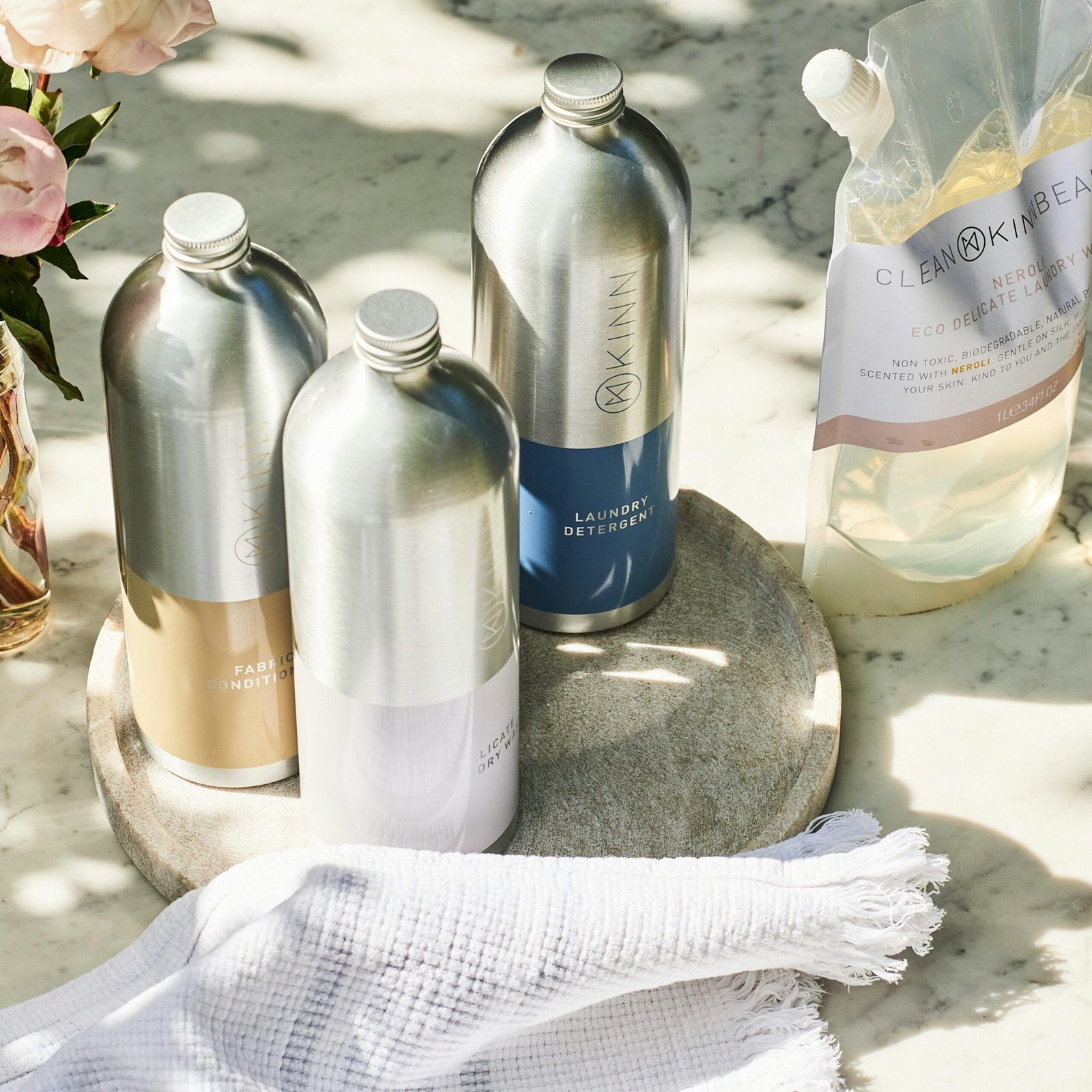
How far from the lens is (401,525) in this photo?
590 mm

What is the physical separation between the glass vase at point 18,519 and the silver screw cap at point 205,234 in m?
0.15

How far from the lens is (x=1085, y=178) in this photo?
2.57 feet

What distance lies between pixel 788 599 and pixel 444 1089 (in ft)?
1.01

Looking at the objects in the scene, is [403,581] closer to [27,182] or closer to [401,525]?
[401,525]

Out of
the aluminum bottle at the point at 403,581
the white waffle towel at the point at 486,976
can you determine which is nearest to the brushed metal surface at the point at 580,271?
the aluminum bottle at the point at 403,581

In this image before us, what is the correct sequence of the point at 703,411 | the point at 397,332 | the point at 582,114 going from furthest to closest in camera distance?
the point at 703,411
the point at 582,114
the point at 397,332

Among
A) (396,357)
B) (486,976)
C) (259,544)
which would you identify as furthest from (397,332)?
(486,976)

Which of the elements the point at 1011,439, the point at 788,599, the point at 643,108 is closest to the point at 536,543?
the point at 788,599

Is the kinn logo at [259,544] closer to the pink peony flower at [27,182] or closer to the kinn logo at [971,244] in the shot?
the pink peony flower at [27,182]

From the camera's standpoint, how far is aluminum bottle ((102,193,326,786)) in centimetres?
62

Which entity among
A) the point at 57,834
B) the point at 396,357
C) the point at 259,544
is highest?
the point at 396,357

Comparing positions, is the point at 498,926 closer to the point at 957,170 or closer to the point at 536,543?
the point at 536,543

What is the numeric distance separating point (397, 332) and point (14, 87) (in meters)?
0.21

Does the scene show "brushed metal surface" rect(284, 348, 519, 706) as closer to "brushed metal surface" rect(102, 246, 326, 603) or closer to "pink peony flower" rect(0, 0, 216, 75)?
"brushed metal surface" rect(102, 246, 326, 603)
